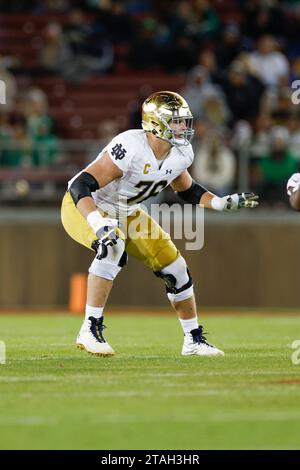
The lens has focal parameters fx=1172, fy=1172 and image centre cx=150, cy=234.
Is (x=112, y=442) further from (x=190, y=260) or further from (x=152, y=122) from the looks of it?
(x=190, y=260)

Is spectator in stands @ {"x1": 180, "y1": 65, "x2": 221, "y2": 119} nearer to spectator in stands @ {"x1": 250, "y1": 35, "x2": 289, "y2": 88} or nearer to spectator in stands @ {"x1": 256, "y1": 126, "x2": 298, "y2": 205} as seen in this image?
spectator in stands @ {"x1": 250, "y1": 35, "x2": 289, "y2": 88}

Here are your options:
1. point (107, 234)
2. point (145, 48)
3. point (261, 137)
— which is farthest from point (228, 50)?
point (107, 234)

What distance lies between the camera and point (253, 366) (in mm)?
7266

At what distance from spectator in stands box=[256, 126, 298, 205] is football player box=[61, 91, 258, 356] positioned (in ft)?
17.8

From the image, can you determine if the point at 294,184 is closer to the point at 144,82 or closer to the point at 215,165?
the point at 215,165

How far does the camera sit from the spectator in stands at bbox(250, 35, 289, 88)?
15.4 meters

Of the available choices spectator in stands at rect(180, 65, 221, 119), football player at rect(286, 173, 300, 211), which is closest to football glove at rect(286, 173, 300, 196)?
football player at rect(286, 173, 300, 211)

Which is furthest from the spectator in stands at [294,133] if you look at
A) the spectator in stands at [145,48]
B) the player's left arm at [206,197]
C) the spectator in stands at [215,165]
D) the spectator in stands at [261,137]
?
the player's left arm at [206,197]

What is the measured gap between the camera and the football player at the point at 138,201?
302 inches

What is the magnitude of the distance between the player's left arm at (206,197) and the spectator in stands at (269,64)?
719 centimetres

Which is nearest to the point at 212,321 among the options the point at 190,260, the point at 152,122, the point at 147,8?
the point at 190,260

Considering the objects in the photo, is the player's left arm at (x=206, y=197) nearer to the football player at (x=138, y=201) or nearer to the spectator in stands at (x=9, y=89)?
the football player at (x=138, y=201)
